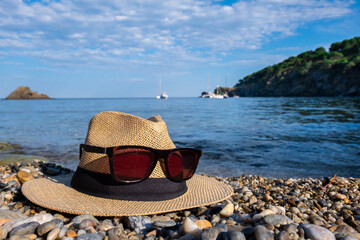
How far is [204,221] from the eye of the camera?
2279 millimetres

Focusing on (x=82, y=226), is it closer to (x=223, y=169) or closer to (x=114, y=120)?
(x=114, y=120)

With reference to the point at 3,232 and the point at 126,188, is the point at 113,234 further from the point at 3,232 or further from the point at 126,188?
the point at 3,232

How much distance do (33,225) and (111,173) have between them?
74cm

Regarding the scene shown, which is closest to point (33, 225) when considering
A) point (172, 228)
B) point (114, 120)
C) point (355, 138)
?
point (172, 228)

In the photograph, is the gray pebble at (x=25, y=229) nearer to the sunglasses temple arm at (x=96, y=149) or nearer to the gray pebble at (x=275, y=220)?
the sunglasses temple arm at (x=96, y=149)

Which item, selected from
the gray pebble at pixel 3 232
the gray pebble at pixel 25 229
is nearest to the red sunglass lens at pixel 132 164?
the gray pebble at pixel 25 229

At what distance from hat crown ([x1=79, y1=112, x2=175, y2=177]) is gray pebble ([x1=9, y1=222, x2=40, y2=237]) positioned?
0.76 meters

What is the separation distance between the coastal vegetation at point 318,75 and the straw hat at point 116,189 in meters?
96.2

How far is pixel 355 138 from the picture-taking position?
1123 cm

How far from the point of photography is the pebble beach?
1.95 metres

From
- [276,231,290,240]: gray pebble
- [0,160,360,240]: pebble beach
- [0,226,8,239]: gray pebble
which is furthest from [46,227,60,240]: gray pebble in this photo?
[276,231,290,240]: gray pebble

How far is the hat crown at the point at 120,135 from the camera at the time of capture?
108 inches

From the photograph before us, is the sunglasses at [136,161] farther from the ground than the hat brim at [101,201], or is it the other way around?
the sunglasses at [136,161]

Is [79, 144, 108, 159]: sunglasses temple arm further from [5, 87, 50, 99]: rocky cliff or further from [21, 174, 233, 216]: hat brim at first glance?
[5, 87, 50, 99]: rocky cliff
